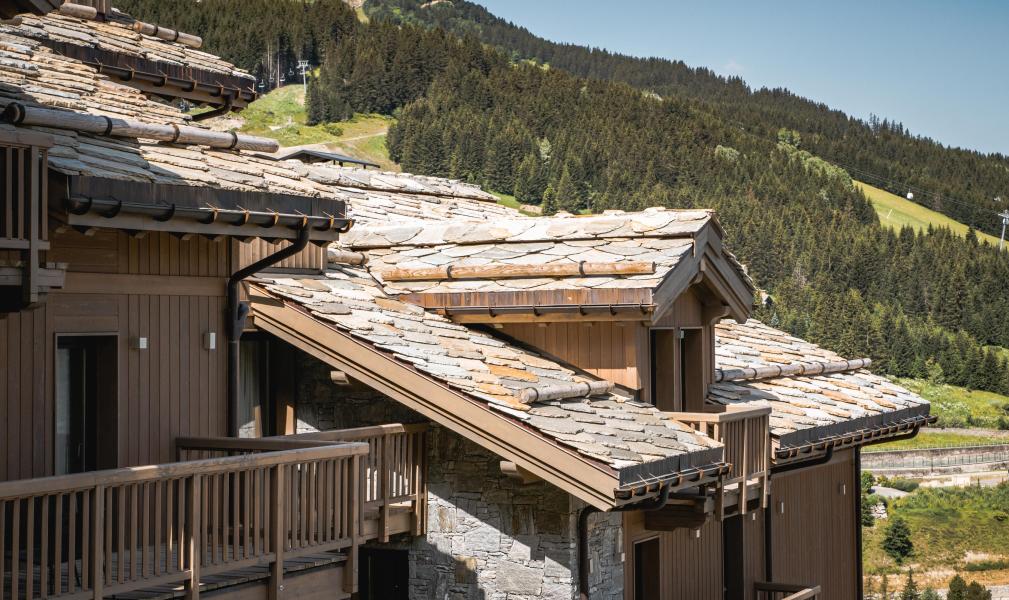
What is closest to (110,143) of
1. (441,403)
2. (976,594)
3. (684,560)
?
(441,403)

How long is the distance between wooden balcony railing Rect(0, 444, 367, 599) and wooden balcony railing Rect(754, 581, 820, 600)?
333 inches

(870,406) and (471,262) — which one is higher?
(471,262)

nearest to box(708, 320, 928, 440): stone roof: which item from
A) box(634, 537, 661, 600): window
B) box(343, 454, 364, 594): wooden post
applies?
box(634, 537, 661, 600): window

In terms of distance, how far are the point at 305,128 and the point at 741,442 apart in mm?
84733

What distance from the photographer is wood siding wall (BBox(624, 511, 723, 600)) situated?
13469mm

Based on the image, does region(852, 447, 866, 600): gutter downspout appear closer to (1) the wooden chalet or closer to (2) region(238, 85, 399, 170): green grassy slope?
(1) the wooden chalet

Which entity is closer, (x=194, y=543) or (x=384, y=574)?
(x=194, y=543)

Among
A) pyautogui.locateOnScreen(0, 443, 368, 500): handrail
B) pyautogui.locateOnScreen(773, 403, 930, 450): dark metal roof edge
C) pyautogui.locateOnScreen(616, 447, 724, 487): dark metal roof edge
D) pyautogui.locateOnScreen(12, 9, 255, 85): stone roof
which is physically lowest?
pyautogui.locateOnScreen(773, 403, 930, 450): dark metal roof edge

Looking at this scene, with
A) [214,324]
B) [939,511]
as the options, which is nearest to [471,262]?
[214,324]

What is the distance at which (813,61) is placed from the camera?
12481 centimetres

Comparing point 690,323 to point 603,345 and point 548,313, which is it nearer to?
point 603,345

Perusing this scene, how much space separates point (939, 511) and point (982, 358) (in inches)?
1301

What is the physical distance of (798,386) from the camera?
18.0 m

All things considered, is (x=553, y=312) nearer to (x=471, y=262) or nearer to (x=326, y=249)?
(x=471, y=262)
